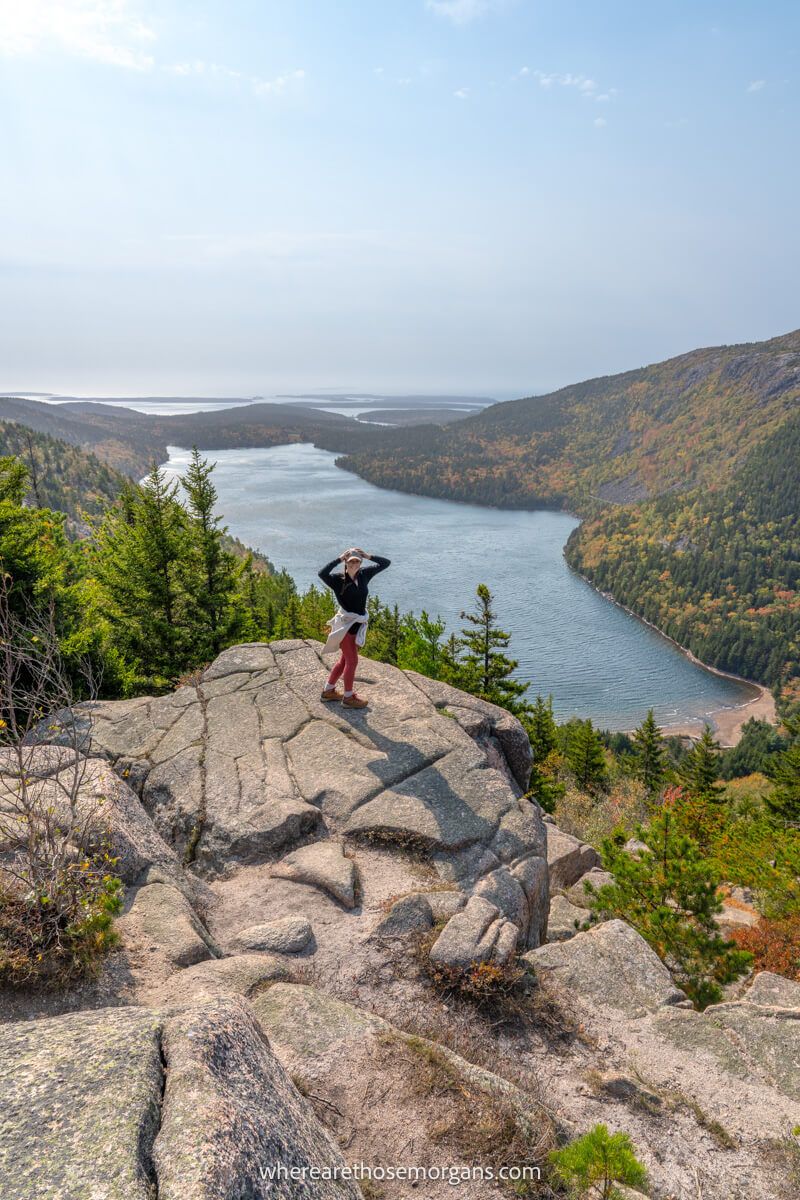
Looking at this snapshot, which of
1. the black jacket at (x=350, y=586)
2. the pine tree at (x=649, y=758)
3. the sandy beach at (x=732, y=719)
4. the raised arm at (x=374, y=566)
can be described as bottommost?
the sandy beach at (x=732, y=719)

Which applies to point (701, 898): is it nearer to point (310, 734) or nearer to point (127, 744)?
point (310, 734)

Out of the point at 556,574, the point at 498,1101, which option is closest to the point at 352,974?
the point at 498,1101

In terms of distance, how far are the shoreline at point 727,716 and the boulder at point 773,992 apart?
87.2m

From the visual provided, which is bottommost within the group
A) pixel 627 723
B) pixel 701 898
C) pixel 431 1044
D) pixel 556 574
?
pixel 627 723

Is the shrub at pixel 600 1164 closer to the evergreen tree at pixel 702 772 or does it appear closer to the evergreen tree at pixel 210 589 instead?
the evergreen tree at pixel 210 589

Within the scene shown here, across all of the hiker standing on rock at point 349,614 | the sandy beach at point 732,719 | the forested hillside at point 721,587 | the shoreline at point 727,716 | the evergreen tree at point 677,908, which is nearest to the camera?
the evergreen tree at point 677,908

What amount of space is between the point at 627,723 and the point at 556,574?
74.6 meters

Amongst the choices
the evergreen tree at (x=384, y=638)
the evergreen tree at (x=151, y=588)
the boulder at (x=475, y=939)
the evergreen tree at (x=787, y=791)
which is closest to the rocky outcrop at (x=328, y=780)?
the boulder at (x=475, y=939)

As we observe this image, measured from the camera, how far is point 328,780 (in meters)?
10.8

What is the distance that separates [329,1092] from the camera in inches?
199

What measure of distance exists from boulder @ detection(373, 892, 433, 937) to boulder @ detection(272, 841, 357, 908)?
2.45 ft

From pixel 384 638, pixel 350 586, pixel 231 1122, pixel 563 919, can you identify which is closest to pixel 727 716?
pixel 384 638

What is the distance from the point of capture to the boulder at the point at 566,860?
51.0 feet

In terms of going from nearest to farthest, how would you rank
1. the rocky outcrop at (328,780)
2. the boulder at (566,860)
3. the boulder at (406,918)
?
the boulder at (406,918) < the rocky outcrop at (328,780) < the boulder at (566,860)
